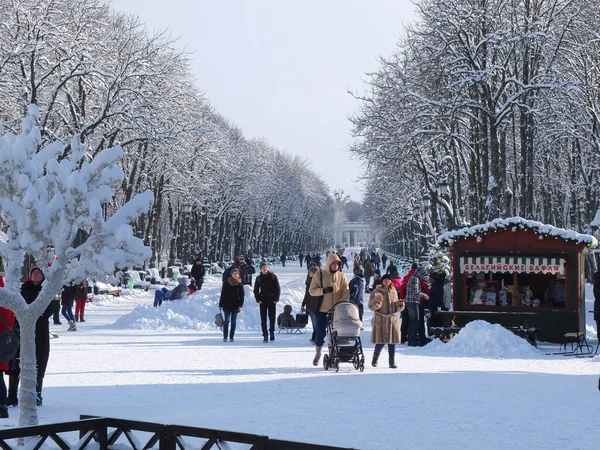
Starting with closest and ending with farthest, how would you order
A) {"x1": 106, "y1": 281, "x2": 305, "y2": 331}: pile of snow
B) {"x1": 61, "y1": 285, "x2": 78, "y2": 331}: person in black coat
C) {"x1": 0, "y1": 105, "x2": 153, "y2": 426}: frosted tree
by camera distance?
{"x1": 0, "y1": 105, "x2": 153, "y2": 426}: frosted tree < {"x1": 61, "y1": 285, "x2": 78, "y2": 331}: person in black coat < {"x1": 106, "y1": 281, "x2": 305, "y2": 331}: pile of snow

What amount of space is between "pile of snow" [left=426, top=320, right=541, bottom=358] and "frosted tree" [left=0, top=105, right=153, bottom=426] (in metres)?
11.6

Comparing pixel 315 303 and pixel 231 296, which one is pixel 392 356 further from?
pixel 231 296

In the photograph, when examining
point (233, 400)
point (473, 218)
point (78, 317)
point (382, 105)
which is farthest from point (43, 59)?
point (233, 400)

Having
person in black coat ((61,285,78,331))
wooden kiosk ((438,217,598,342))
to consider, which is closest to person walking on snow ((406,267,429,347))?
wooden kiosk ((438,217,598,342))

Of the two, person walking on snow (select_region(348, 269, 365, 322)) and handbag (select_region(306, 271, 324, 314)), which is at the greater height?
person walking on snow (select_region(348, 269, 365, 322))

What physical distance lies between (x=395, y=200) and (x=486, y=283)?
35113 mm

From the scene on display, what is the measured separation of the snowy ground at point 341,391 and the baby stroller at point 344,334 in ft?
0.95

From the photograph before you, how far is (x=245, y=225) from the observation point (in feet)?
329

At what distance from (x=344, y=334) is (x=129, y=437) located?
760cm

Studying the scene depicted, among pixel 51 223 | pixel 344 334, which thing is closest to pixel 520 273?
pixel 344 334

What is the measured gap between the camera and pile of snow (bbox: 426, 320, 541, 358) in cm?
1955

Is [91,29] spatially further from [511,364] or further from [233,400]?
[233,400]

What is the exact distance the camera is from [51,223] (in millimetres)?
9172

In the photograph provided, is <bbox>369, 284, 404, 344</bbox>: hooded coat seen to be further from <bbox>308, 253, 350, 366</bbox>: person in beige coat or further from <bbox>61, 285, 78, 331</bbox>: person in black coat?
<bbox>61, 285, 78, 331</bbox>: person in black coat
